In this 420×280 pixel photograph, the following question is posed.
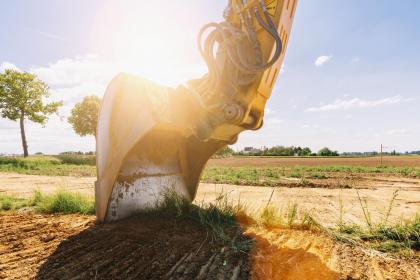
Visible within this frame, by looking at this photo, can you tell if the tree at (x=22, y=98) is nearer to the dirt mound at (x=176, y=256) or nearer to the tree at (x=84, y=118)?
the tree at (x=84, y=118)

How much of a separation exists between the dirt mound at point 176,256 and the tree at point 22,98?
Result: 24.3 metres

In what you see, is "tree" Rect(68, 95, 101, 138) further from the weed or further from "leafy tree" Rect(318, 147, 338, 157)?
"leafy tree" Rect(318, 147, 338, 157)

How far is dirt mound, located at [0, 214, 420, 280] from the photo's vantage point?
1.95 metres

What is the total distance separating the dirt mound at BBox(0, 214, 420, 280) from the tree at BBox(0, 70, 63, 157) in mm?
24286

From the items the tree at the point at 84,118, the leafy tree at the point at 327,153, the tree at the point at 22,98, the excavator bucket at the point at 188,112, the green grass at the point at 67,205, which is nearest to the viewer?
the excavator bucket at the point at 188,112

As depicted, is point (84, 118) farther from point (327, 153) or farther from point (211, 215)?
point (327, 153)

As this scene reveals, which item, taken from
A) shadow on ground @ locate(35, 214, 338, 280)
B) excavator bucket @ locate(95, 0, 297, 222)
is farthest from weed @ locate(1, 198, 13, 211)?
shadow on ground @ locate(35, 214, 338, 280)

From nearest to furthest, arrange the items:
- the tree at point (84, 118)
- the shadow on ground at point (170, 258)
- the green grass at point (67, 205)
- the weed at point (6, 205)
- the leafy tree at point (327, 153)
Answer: the shadow on ground at point (170, 258) → the green grass at point (67, 205) → the weed at point (6, 205) → the tree at point (84, 118) → the leafy tree at point (327, 153)

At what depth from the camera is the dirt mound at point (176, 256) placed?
76.7 inches

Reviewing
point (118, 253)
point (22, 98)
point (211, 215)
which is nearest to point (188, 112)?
point (211, 215)

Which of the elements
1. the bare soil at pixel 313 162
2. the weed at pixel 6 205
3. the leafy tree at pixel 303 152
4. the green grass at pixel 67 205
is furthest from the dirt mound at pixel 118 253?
the leafy tree at pixel 303 152

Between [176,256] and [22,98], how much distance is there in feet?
85.4

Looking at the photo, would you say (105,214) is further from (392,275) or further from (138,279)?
(392,275)

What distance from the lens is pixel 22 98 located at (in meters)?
23.0
